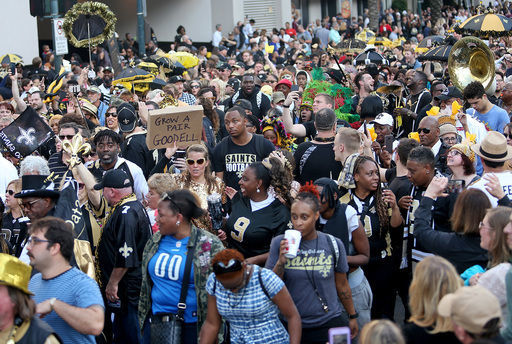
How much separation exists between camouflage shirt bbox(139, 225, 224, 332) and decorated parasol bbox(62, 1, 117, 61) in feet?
32.5

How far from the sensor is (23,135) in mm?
9062

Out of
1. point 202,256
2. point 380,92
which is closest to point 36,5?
point 380,92

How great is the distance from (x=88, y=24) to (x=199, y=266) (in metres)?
10.6

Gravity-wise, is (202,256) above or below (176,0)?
below

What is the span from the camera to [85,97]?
1256cm

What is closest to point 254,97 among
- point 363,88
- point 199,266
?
point 363,88

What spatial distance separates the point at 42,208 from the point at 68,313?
5.02 feet

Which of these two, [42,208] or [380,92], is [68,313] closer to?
[42,208]

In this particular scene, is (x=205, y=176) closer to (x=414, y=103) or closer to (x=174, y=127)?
(x=174, y=127)

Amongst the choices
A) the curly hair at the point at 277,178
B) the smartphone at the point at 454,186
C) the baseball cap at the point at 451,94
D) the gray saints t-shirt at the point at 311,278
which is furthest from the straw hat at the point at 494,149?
the baseball cap at the point at 451,94

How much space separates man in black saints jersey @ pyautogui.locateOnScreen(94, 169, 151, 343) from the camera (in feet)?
21.2

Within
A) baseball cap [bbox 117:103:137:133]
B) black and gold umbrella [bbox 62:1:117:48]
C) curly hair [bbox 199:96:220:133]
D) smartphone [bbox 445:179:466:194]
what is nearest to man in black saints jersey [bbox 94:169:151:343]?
smartphone [bbox 445:179:466:194]

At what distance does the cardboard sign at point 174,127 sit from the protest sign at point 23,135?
5.25ft

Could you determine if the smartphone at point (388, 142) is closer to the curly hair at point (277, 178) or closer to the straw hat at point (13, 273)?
the curly hair at point (277, 178)
